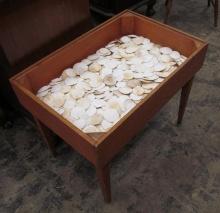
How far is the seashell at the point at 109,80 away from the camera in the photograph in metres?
1.14

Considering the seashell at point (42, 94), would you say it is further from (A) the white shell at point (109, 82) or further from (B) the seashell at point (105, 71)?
(B) the seashell at point (105, 71)

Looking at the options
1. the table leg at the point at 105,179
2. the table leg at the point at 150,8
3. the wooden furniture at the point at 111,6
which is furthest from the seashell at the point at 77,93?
the table leg at the point at 150,8

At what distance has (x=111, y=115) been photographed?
1.01 metres

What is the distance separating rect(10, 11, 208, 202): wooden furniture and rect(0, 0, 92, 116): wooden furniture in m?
0.14

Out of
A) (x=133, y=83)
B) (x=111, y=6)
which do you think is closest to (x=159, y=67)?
(x=133, y=83)

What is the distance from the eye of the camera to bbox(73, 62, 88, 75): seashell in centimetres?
119

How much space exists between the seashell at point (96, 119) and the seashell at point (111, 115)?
0.06 feet

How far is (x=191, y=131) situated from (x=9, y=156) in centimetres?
104

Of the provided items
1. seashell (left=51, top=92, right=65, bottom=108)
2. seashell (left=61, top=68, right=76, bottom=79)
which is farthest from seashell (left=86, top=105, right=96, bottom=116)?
seashell (left=61, top=68, right=76, bottom=79)

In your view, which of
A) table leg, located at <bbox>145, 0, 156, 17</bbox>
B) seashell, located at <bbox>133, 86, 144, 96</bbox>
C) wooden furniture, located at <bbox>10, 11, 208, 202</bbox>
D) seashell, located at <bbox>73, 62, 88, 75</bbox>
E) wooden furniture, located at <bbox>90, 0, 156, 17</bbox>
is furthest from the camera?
table leg, located at <bbox>145, 0, 156, 17</bbox>

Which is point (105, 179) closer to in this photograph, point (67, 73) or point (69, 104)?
point (69, 104)

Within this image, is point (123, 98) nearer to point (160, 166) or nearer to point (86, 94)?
point (86, 94)

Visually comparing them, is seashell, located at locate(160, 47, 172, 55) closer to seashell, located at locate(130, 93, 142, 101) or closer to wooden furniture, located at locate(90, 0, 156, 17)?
seashell, located at locate(130, 93, 142, 101)

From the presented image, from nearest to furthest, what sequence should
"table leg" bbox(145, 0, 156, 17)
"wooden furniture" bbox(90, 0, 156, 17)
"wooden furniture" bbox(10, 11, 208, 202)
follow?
"wooden furniture" bbox(10, 11, 208, 202) → "wooden furniture" bbox(90, 0, 156, 17) → "table leg" bbox(145, 0, 156, 17)
